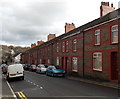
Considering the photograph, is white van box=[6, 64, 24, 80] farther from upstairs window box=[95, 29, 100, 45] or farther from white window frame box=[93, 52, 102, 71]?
upstairs window box=[95, 29, 100, 45]

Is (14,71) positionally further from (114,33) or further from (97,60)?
(114,33)

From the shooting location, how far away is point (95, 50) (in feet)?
60.4

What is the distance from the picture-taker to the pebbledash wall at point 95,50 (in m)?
15.6

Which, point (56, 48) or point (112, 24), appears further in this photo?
point (56, 48)

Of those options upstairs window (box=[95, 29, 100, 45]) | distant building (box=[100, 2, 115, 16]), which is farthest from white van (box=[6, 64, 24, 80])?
distant building (box=[100, 2, 115, 16])

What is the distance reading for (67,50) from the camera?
2728cm

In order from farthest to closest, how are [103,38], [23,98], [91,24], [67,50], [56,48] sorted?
[56,48] → [67,50] → [91,24] → [103,38] → [23,98]

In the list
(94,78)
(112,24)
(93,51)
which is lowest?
(94,78)

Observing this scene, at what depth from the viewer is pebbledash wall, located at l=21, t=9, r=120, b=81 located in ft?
51.2

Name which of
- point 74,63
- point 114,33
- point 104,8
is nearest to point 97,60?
point 114,33

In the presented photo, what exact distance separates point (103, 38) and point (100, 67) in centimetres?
322

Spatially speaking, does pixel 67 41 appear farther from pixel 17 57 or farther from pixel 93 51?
pixel 17 57

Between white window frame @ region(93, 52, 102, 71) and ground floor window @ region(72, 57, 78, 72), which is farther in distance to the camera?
ground floor window @ region(72, 57, 78, 72)

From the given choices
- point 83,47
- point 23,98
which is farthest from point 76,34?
point 23,98
